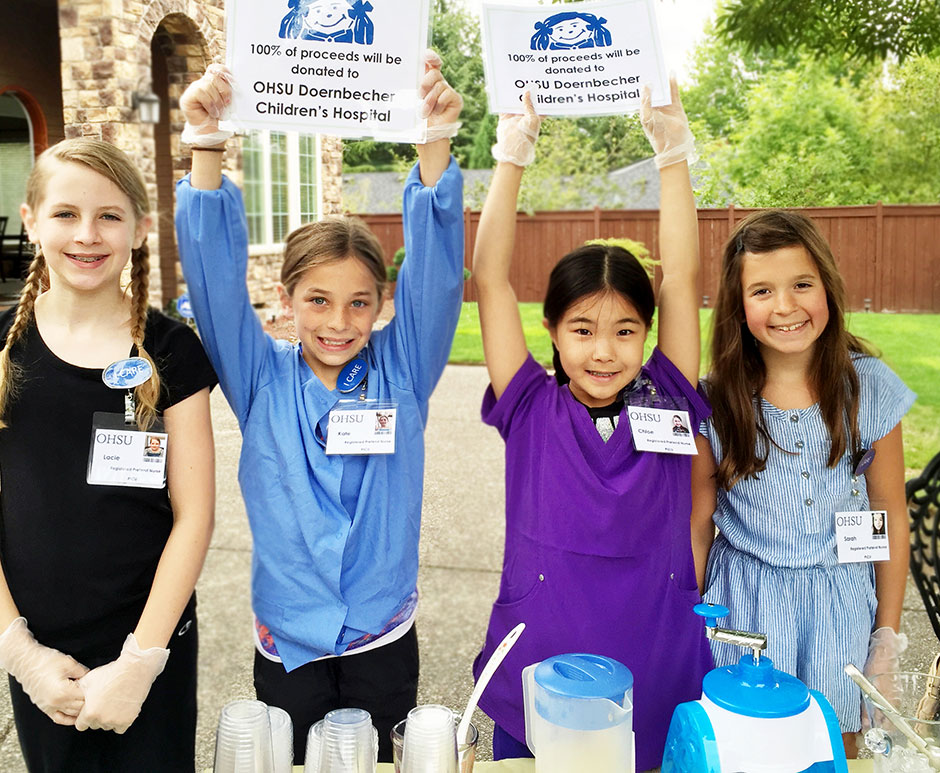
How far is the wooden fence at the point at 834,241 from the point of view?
74.1 inches

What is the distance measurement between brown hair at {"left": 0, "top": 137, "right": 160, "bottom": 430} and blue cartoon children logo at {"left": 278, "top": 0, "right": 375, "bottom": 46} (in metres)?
0.35

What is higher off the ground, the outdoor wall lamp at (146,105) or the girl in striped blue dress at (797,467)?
the outdoor wall lamp at (146,105)

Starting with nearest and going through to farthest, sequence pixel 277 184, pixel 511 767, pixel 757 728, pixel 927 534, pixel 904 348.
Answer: pixel 757 728 < pixel 511 767 < pixel 277 184 < pixel 927 534 < pixel 904 348

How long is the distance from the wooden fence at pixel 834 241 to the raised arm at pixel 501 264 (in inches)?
10.5

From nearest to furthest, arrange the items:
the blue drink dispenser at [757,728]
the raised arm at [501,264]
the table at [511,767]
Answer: the blue drink dispenser at [757,728] < the table at [511,767] < the raised arm at [501,264]

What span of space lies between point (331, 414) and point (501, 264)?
1.39 ft

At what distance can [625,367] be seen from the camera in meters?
1.47

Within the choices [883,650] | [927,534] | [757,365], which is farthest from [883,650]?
[757,365]

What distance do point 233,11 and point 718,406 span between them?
1.12 metres

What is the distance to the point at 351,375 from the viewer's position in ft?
4.96

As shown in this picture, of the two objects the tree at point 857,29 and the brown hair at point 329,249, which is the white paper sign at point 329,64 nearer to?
the brown hair at point 329,249

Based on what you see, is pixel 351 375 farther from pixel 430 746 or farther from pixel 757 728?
pixel 757 728

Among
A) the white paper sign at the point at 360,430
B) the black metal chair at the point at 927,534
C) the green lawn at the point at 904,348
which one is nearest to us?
the white paper sign at the point at 360,430

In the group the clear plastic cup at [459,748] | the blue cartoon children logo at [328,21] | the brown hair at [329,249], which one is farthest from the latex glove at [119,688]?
the blue cartoon children logo at [328,21]
